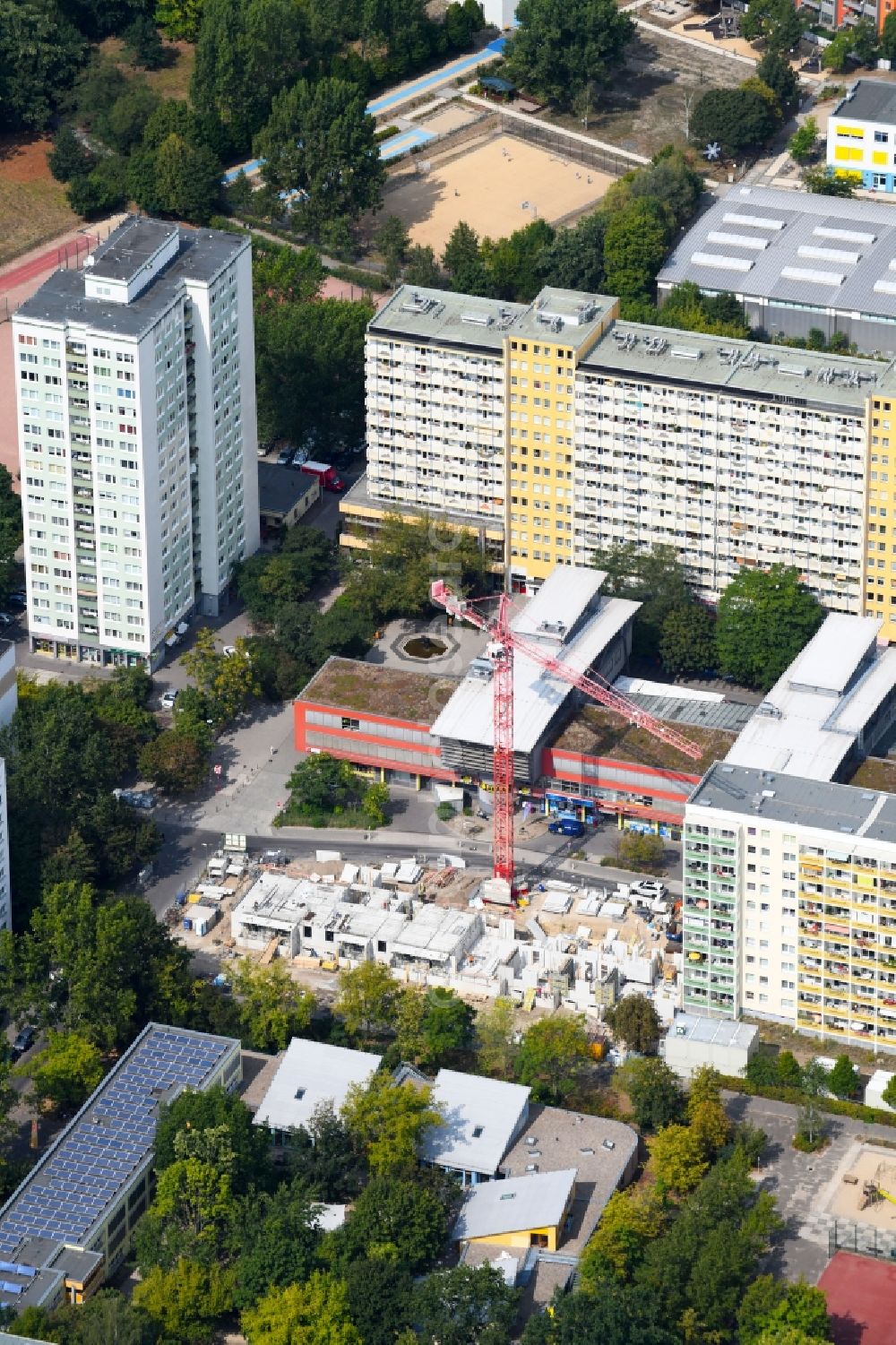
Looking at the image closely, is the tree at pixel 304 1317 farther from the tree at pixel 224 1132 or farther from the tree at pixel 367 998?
the tree at pixel 367 998

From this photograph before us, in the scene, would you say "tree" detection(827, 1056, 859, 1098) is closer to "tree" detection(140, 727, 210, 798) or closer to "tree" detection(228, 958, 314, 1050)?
"tree" detection(228, 958, 314, 1050)

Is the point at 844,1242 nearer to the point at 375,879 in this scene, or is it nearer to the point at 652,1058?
the point at 652,1058

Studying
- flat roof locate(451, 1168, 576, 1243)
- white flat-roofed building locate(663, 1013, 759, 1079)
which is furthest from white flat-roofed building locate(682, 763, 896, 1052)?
flat roof locate(451, 1168, 576, 1243)

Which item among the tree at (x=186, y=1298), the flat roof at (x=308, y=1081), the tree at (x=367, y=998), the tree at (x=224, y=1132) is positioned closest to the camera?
the tree at (x=186, y=1298)

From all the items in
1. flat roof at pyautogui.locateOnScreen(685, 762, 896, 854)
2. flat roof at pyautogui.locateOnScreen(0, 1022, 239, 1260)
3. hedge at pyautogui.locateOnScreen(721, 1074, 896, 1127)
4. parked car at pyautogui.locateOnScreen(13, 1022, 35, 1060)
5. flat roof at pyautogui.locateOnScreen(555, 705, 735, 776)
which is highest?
flat roof at pyautogui.locateOnScreen(685, 762, 896, 854)

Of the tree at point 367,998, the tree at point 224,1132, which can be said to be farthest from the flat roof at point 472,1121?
the tree at point 224,1132

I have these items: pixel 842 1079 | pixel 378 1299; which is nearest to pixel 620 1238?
pixel 378 1299

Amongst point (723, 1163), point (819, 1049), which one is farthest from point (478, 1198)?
point (819, 1049)
